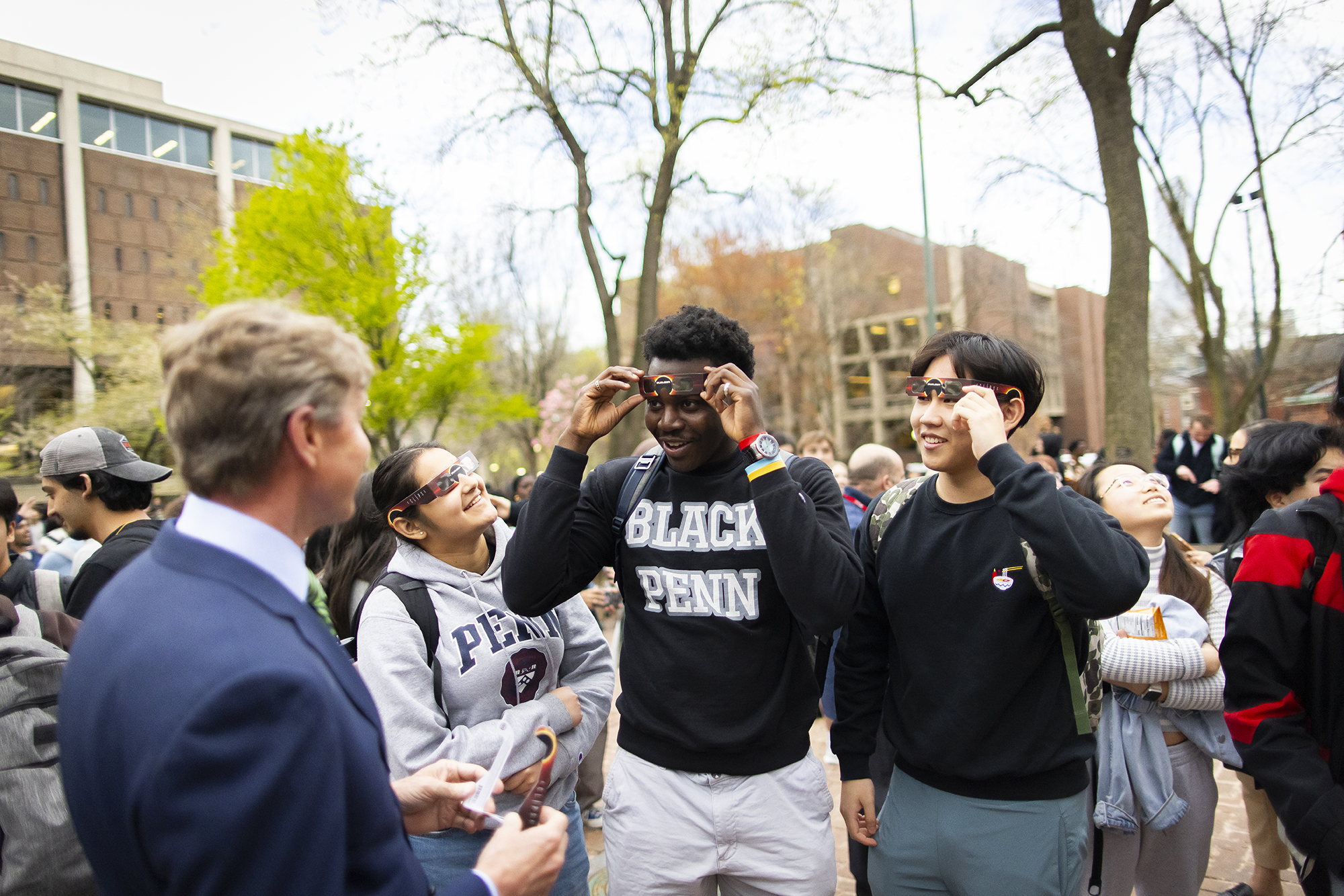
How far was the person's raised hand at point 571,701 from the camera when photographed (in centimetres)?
238

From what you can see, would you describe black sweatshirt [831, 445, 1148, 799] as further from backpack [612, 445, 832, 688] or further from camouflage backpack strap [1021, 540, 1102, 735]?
backpack [612, 445, 832, 688]

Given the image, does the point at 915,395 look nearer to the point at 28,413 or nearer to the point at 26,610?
Answer: the point at 26,610

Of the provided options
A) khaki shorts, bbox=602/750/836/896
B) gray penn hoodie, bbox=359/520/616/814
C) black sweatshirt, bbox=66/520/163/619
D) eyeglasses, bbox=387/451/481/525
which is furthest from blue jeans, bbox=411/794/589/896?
black sweatshirt, bbox=66/520/163/619

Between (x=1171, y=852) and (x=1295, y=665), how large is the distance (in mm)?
1249

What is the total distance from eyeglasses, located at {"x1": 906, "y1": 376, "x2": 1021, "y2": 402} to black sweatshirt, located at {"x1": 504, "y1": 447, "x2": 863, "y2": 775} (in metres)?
0.37

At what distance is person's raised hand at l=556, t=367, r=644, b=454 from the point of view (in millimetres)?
2447

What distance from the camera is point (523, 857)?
1.31 metres

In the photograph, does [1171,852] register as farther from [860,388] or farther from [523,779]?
[860,388]

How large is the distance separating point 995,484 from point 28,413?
28.8 m

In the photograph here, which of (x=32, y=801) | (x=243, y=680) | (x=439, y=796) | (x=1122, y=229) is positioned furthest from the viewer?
(x=1122, y=229)

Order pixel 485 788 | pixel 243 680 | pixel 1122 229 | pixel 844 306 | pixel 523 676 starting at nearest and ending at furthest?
pixel 243 680
pixel 485 788
pixel 523 676
pixel 1122 229
pixel 844 306

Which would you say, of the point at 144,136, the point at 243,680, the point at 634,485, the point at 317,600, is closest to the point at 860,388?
the point at 144,136

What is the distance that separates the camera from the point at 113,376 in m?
23.6

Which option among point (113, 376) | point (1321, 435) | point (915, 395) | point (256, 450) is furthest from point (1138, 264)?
point (113, 376)
